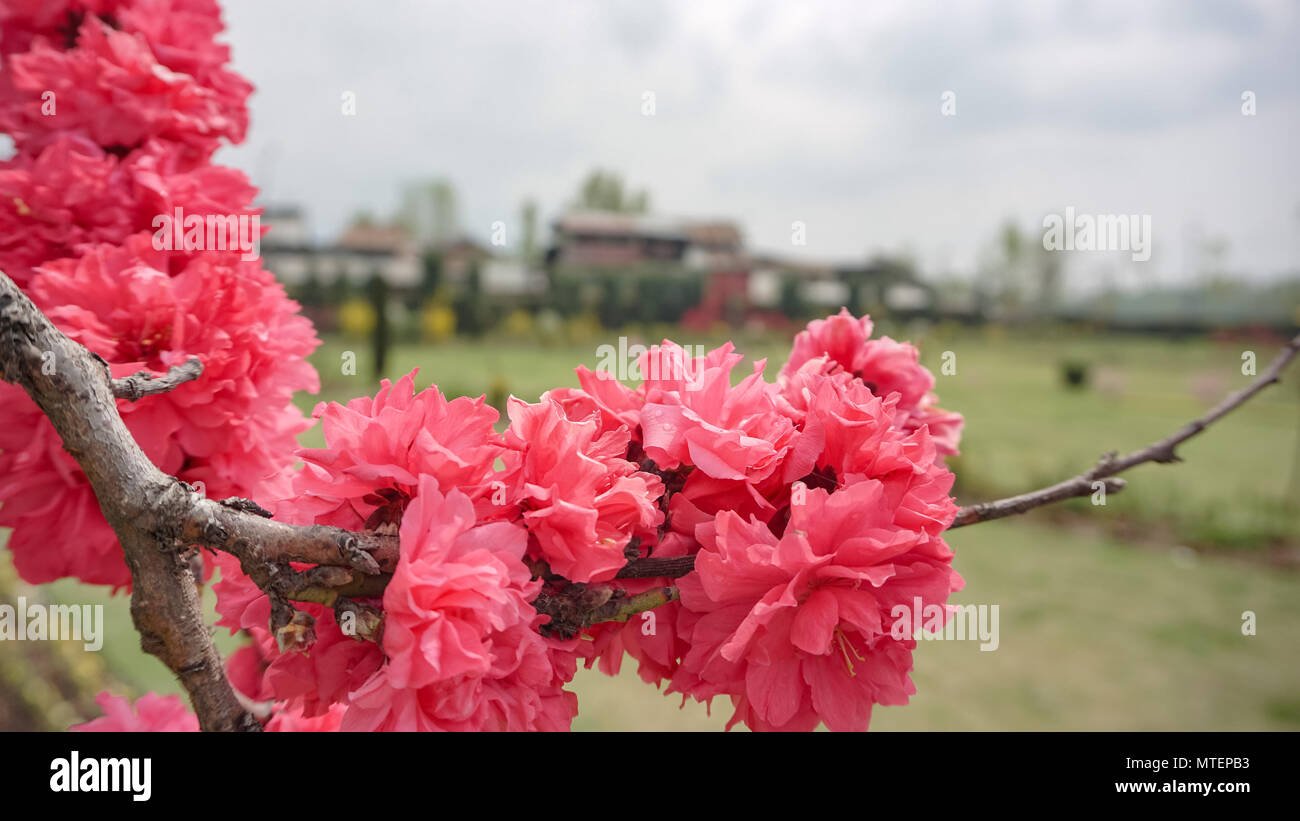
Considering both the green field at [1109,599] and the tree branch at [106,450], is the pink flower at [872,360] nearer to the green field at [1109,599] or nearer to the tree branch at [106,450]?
the tree branch at [106,450]

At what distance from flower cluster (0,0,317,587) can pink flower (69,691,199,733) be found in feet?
0.55

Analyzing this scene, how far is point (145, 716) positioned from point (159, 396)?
1.29 feet

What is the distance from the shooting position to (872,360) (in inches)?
27.2

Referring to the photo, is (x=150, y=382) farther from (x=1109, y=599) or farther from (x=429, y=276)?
(x=429, y=276)

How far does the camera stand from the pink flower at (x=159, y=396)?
636 mm

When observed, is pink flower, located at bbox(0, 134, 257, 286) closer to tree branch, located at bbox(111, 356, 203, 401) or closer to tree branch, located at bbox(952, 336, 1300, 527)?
tree branch, located at bbox(111, 356, 203, 401)

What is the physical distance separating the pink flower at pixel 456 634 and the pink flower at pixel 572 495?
24 millimetres

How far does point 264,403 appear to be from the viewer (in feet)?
2.27

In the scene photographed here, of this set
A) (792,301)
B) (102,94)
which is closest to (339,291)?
(792,301)

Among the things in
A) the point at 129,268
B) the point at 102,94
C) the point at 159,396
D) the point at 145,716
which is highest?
the point at 102,94

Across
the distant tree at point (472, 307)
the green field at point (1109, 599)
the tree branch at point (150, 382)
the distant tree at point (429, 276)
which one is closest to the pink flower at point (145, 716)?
the tree branch at point (150, 382)

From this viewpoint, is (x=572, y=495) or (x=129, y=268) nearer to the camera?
(x=572, y=495)

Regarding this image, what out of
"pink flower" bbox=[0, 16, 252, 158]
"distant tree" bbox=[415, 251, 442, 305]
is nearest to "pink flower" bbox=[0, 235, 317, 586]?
"pink flower" bbox=[0, 16, 252, 158]
